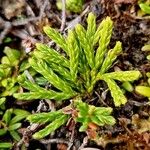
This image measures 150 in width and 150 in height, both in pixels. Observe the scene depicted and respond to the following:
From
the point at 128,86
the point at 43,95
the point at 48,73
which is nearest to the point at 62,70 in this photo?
the point at 48,73

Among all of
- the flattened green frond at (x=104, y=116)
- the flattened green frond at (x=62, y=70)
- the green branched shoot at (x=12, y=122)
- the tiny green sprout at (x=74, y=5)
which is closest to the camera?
the flattened green frond at (x=104, y=116)

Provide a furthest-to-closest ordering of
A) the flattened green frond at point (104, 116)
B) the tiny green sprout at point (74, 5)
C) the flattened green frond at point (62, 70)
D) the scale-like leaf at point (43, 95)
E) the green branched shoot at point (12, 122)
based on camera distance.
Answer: the tiny green sprout at point (74, 5) < the green branched shoot at point (12, 122) < the flattened green frond at point (62, 70) < the scale-like leaf at point (43, 95) < the flattened green frond at point (104, 116)

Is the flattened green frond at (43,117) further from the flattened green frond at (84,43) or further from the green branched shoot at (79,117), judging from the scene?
the flattened green frond at (84,43)

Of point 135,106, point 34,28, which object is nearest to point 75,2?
point 34,28

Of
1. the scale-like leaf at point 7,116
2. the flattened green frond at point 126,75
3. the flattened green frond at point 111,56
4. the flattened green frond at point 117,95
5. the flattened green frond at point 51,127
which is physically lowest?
the scale-like leaf at point 7,116

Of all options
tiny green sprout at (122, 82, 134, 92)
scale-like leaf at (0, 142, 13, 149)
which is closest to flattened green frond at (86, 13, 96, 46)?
tiny green sprout at (122, 82, 134, 92)

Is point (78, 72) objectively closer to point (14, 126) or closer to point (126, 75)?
point (126, 75)

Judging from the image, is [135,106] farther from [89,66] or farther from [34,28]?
[34,28]

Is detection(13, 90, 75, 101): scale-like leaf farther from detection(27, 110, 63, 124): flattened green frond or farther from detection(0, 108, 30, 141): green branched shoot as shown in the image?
detection(0, 108, 30, 141): green branched shoot

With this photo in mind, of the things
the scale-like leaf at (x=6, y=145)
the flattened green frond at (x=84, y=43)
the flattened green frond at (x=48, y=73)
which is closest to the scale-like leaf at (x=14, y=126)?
the scale-like leaf at (x=6, y=145)
